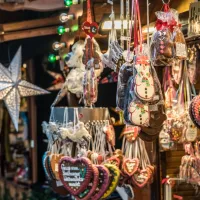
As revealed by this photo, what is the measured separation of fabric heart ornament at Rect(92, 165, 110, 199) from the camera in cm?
207

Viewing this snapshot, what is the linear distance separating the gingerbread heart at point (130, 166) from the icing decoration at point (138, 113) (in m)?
0.63

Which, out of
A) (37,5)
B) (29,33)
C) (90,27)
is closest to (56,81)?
(29,33)

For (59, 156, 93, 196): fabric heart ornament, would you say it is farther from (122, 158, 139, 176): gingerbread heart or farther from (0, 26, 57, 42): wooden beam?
(0, 26, 57, 42): wooden beam

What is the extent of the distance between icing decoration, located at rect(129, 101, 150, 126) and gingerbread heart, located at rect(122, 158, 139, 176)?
2.08 feet

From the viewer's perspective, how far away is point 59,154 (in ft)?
7.93

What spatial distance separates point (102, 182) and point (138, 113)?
50cm

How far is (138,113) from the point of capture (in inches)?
67.8

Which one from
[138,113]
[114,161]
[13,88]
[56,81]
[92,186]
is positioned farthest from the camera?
[56,81]

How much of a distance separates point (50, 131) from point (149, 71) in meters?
0.92

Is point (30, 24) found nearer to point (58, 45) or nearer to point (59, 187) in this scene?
point (58, 45)

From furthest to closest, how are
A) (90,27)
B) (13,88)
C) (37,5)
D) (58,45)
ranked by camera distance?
1. (13,88)
2. (37,5)
3. (58,45)
4. (90,27)

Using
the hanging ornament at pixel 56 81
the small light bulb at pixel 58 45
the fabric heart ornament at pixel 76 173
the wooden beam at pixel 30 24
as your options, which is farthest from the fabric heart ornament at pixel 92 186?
the hanging ornament at pixel 56 81

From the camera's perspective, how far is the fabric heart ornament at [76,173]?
206 cm

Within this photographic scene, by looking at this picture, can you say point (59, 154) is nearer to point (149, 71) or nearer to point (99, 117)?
point (99, 117)
